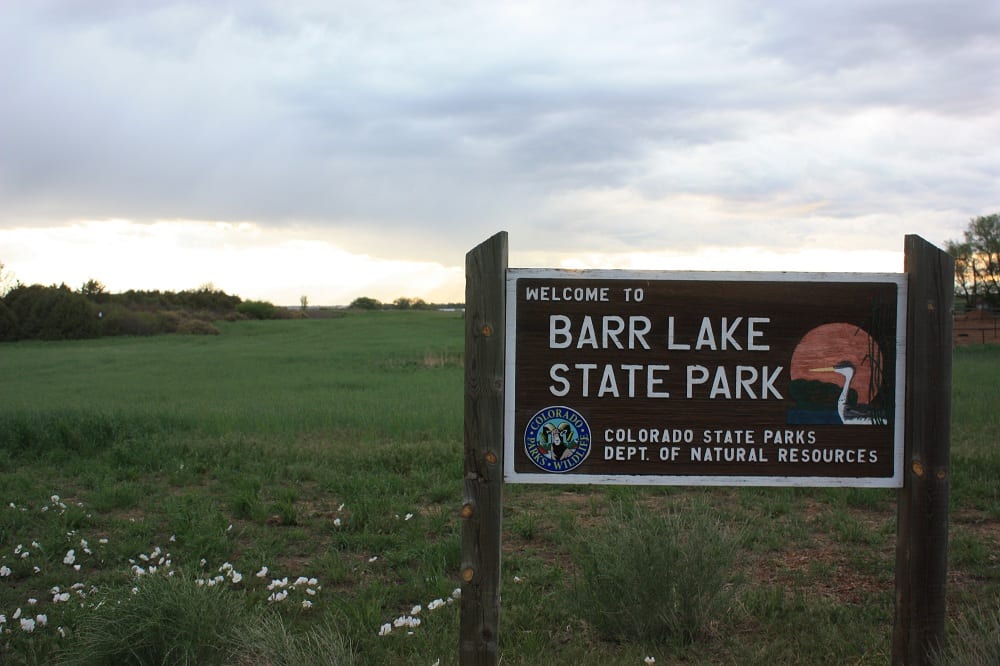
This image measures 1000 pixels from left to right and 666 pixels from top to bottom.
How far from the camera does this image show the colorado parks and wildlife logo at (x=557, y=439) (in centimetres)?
366

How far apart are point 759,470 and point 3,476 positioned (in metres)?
7.31

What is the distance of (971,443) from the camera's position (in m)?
9.43

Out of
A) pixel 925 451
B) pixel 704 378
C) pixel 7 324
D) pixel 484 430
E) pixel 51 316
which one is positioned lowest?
pixel 925 451

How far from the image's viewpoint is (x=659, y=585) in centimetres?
424

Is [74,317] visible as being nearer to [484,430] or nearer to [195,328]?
[195,328]

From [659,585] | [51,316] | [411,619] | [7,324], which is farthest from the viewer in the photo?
[51,316]

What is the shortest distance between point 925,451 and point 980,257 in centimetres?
5156

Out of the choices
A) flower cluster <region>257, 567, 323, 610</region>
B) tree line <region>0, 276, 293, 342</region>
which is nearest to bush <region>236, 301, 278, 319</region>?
tree line <region>0, 276, 293, 342</region>

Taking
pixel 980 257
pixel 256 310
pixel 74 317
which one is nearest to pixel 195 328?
pixel 74 317

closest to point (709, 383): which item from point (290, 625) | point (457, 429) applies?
point (290, 625)

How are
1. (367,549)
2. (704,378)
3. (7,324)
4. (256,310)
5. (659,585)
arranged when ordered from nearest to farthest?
(704,378)
(659,585)
(367,549)
(7,324)
(256,310)

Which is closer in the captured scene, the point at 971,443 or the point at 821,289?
the point at 821,289

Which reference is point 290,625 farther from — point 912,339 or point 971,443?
point 971,443

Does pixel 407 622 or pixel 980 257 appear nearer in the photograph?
pixel 407 622
